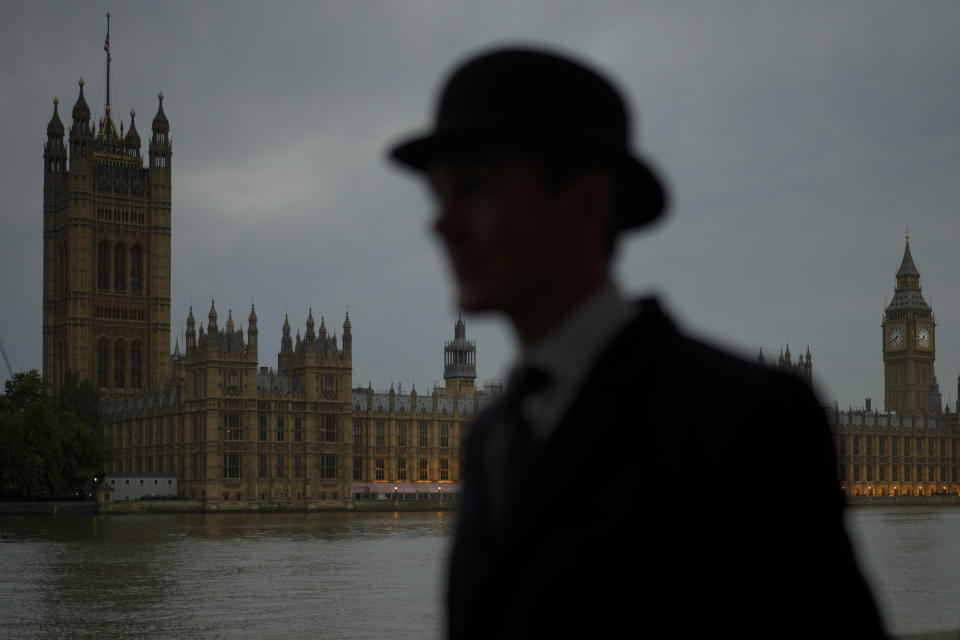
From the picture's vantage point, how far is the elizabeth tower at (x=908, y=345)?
5569 inches

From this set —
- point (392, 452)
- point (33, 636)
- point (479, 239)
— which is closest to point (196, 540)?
point (33, 636)

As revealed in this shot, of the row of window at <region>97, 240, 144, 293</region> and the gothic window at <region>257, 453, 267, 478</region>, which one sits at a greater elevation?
the row of window at <region>97, 240, 144, 293</region>

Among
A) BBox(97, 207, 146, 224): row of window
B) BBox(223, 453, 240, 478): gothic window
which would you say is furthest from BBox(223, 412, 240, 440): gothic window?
BBox(97, 207, 146, 224): row of window

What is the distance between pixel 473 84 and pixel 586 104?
0.56 ft

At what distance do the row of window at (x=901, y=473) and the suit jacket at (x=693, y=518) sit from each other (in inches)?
4785

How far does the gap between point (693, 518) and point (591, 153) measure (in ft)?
1.79

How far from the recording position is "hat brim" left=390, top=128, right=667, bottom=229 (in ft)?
5.97

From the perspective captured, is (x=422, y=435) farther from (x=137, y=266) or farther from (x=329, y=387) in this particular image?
(x=137, y=266)

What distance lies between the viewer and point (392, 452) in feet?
304

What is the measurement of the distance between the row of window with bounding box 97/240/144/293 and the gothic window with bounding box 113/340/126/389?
4788 millimetres

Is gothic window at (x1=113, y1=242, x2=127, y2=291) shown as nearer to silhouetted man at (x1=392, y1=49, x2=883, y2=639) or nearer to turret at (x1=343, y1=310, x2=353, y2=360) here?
turret at (x1=343, y1=310, x2=353, y2=360)

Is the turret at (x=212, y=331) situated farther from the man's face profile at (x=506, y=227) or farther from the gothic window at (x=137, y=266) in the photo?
the man's face profile at (x=506, y=227)

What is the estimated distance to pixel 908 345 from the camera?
141 metres

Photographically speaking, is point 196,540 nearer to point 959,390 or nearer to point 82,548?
point 82,548
